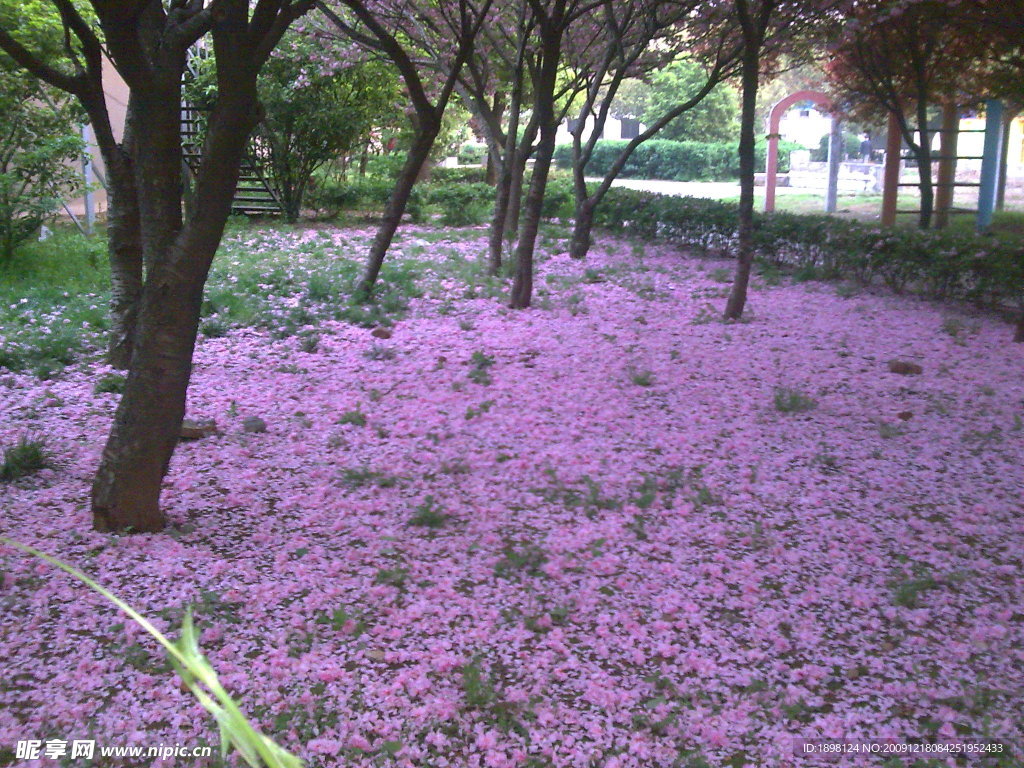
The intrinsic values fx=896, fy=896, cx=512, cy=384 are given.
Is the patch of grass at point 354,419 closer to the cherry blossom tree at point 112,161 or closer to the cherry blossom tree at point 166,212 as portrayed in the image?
the cherry blossom tree at point 112,161

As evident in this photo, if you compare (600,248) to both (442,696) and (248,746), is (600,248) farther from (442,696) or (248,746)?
(248,746)

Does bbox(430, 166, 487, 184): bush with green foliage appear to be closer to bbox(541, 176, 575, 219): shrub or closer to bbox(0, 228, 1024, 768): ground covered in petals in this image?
bbox(541, 176, 575, 219): shrub

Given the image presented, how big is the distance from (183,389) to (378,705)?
1.60 meters

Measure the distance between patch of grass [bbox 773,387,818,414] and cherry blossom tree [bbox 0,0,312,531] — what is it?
139 inches

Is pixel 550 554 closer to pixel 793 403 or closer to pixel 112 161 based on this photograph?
pixel 793 403

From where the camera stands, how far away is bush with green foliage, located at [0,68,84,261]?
29.8 ft

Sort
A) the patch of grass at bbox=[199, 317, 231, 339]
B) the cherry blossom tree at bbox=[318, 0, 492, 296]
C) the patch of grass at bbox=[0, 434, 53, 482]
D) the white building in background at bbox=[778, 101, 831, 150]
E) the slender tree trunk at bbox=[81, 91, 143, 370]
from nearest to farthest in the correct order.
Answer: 1. the patch of grass at bbox=[0, 434, 53, 482]
2. the slender tree trunk at bbox=[81, 91, 143, 370]
3. the patch of grass at bbox=[199, 317, 231, 339]
4. the cherry blossom tree at bbox=[318, 0, 492, 296]
5. the white building in background at bbox=[778, 101, 831, 150]

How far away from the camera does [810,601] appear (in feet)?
11.1

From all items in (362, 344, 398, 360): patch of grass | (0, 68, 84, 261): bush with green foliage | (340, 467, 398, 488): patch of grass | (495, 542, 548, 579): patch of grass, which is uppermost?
(0, 68, 84, 261): bush with green foliage

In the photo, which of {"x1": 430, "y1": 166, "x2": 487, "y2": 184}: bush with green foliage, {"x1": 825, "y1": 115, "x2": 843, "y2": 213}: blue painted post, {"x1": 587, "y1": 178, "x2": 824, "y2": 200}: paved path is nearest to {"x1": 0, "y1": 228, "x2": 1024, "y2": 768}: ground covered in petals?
{"x1": 825, "y1": 115, "x2": 843, "y2": 213}: blue painted post

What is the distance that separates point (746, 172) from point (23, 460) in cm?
584

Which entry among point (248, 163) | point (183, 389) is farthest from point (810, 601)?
point (248, 163)

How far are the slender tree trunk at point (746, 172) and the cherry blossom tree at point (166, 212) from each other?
15.4 ft

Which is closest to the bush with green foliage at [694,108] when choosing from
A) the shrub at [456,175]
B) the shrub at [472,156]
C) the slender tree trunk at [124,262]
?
the shrub at [472,156]
